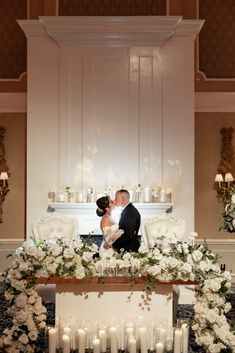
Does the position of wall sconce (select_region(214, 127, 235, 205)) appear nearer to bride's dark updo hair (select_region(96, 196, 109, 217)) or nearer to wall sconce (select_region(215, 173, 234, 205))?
wall sconce (select_region(215, 173, 234, 205))

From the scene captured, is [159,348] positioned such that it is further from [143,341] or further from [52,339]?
[52,339]

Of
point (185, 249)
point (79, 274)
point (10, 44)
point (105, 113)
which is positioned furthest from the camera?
point (10, 44)

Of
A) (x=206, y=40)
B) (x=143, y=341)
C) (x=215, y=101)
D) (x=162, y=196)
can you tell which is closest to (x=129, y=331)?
(x=143, y=341)

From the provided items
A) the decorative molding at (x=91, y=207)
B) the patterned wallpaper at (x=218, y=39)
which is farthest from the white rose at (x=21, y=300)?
the patterned wallpaper at (x=218, y=39)

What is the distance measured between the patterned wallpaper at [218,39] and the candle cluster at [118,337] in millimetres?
5727

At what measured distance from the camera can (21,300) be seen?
4.50 meters

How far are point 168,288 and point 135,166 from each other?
3776 millimetres

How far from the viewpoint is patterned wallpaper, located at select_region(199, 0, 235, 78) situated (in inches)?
370

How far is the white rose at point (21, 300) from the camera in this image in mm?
4500

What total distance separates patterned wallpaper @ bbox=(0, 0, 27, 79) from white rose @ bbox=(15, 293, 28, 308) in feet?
18.4

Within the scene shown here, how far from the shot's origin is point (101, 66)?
8445 mm

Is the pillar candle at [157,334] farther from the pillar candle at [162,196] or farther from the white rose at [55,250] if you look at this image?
the pillar candle at [162,196]

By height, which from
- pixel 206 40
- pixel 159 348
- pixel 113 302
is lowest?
pixel 159 348

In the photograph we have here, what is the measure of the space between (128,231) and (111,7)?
4.63 meters
